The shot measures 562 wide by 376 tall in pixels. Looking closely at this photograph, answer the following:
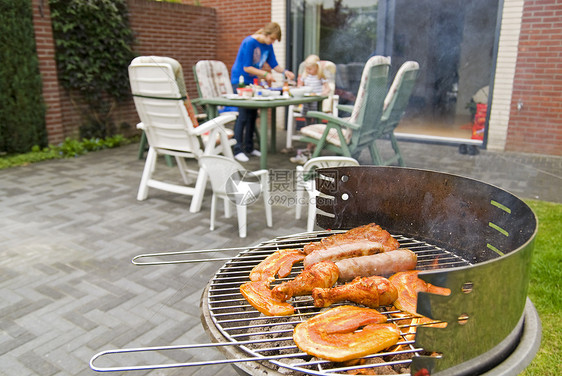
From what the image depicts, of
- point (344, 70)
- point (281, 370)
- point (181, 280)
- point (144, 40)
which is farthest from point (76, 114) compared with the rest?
point (281, 370)

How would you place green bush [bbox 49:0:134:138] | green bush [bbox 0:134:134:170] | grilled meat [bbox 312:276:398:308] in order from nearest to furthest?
grilled meat [bbox 312:276:398:308] → green bush [bbox 0:134:134:170] → green bush [bbox 49:0:134:138]

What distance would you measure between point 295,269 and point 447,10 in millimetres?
3663

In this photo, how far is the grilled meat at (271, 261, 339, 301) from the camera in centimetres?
131

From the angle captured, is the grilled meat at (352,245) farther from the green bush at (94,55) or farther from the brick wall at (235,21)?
the brick wall at (235,21)

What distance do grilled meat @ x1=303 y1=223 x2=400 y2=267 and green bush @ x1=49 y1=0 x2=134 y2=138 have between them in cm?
599

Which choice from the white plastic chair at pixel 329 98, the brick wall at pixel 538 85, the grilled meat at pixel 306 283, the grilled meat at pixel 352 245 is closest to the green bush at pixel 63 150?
the white plastic chair at pixel 329 98

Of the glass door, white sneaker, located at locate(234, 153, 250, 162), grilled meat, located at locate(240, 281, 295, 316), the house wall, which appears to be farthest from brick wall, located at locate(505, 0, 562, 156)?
grilled meat, located at locate(240, 281, 295, 316)

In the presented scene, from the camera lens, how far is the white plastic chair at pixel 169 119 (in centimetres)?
377

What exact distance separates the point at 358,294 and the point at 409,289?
20 centimetres

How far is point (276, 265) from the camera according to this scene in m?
1.52

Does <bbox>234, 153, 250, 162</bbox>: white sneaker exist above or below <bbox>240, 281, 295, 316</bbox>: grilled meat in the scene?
below

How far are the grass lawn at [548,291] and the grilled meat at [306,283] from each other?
1255 mm

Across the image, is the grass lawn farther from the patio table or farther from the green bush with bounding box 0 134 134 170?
the green bush with bounding box 0 134 134 170

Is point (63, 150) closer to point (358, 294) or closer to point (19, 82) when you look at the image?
point (19, 82)
